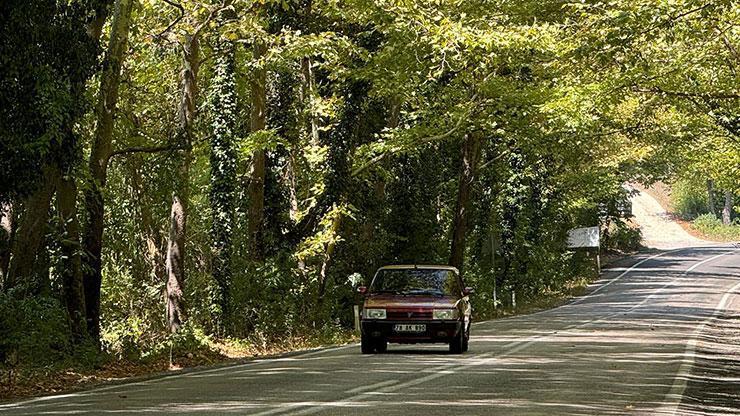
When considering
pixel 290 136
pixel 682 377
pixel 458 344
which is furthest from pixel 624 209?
pixel 682 377

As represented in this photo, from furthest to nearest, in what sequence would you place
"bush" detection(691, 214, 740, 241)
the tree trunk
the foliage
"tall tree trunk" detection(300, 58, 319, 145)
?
the foliage → "bush" detection(691, 214, 740, 241) → "tall tree trunk" detection(300, 58, 319, 145) → the tree trunk

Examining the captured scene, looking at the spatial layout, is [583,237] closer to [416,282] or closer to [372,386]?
[416,282]

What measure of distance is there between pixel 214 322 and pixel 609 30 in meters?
13.9

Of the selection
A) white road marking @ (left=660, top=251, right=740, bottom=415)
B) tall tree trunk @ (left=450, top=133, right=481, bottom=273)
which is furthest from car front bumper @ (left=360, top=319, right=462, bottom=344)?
tall tree trunk @ (left=450, top=133, right=481, bottom=273)

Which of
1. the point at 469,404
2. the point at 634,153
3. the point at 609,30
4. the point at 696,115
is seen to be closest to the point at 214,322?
the point at 609,30

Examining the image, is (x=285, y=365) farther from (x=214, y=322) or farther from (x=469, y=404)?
(x=214, y=322)

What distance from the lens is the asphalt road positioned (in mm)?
12367

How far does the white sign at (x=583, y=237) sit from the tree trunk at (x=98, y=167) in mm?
45216

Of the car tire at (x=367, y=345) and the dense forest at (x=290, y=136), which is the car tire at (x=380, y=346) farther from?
the dense forest at (x=290, y=136)

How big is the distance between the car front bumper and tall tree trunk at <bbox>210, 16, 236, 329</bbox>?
26.4ft

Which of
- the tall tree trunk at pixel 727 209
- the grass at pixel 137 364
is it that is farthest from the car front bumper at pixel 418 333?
the tall tree trunk at pixel 727 209

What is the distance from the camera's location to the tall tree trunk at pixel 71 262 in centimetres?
2116

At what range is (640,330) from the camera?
3206 centimetres

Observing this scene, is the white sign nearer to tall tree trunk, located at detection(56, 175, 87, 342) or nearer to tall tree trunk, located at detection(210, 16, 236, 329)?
tall tree trunk, located at detection(210, 16, 236, 329)
